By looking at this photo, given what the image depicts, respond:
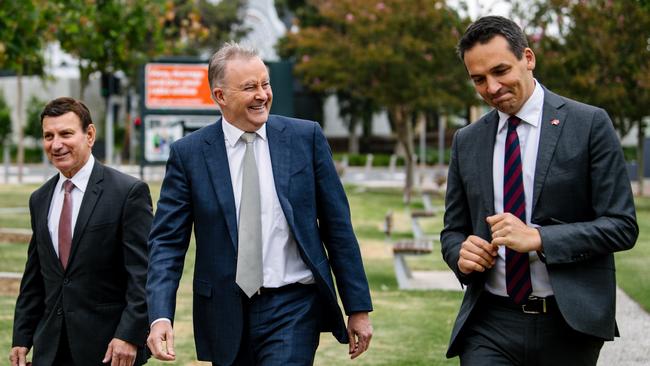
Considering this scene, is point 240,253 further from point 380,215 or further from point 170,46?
point 170,46

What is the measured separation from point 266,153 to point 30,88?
201 feet

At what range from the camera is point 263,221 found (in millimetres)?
4641

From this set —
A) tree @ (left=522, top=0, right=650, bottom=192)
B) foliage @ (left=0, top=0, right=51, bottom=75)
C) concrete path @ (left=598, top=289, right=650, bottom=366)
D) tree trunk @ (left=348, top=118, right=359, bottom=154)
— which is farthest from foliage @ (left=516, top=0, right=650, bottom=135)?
tree trunk @ (left=348, top=118, right=359, bottom=154)

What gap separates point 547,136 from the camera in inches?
167

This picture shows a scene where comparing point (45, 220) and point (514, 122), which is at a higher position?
point (514, 122)

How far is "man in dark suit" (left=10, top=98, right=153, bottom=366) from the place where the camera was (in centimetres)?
523

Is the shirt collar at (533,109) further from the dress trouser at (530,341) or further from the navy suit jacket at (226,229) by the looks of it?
the navy suit jacket at (226,229)

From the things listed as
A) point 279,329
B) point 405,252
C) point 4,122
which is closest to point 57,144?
point 279,329

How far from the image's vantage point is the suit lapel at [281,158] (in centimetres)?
463

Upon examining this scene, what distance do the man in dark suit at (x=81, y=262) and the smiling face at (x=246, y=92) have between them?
90 cm

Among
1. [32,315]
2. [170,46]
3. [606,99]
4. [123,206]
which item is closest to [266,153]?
[123,206]

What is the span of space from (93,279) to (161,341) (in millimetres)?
912

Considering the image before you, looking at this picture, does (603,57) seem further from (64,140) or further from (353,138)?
(353,138)

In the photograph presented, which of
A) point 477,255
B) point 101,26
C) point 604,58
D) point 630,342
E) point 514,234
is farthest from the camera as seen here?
point 604,58
